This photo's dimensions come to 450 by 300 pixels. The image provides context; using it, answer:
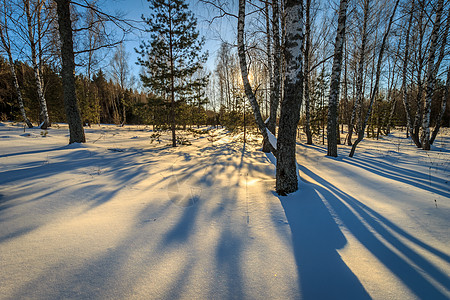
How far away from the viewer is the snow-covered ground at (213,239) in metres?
1.30

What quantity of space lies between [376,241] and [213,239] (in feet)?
6.02

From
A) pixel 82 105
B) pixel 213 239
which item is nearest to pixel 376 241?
pixel 213 239

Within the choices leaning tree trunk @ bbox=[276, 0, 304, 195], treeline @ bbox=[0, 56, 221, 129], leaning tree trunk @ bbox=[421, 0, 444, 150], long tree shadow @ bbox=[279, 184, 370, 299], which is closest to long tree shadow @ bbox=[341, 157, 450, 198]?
long tree shadow @ bbox=[279, 184, 370, 299]

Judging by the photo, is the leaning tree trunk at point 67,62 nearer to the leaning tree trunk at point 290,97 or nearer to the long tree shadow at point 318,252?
the leaning tree trunk at point 290,97

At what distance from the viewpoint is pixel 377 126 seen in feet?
46.4

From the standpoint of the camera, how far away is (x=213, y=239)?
1880mm

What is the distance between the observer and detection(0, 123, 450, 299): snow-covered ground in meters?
1.30

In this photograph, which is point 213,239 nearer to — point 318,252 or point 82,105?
point 318,252

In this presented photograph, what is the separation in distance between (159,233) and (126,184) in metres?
1.69

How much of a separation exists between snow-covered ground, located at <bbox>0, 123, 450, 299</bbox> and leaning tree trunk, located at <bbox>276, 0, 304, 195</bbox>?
351 mm

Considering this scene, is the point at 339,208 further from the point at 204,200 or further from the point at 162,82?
the point at 162,82

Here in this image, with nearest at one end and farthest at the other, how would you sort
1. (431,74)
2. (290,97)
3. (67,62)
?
(290,97), (67,62), (431,74)

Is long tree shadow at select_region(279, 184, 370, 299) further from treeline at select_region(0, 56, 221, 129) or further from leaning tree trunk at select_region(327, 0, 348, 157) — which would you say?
treeline at select_region(0, 56, 221, 129)

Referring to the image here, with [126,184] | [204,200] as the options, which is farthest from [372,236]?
[126,184]
